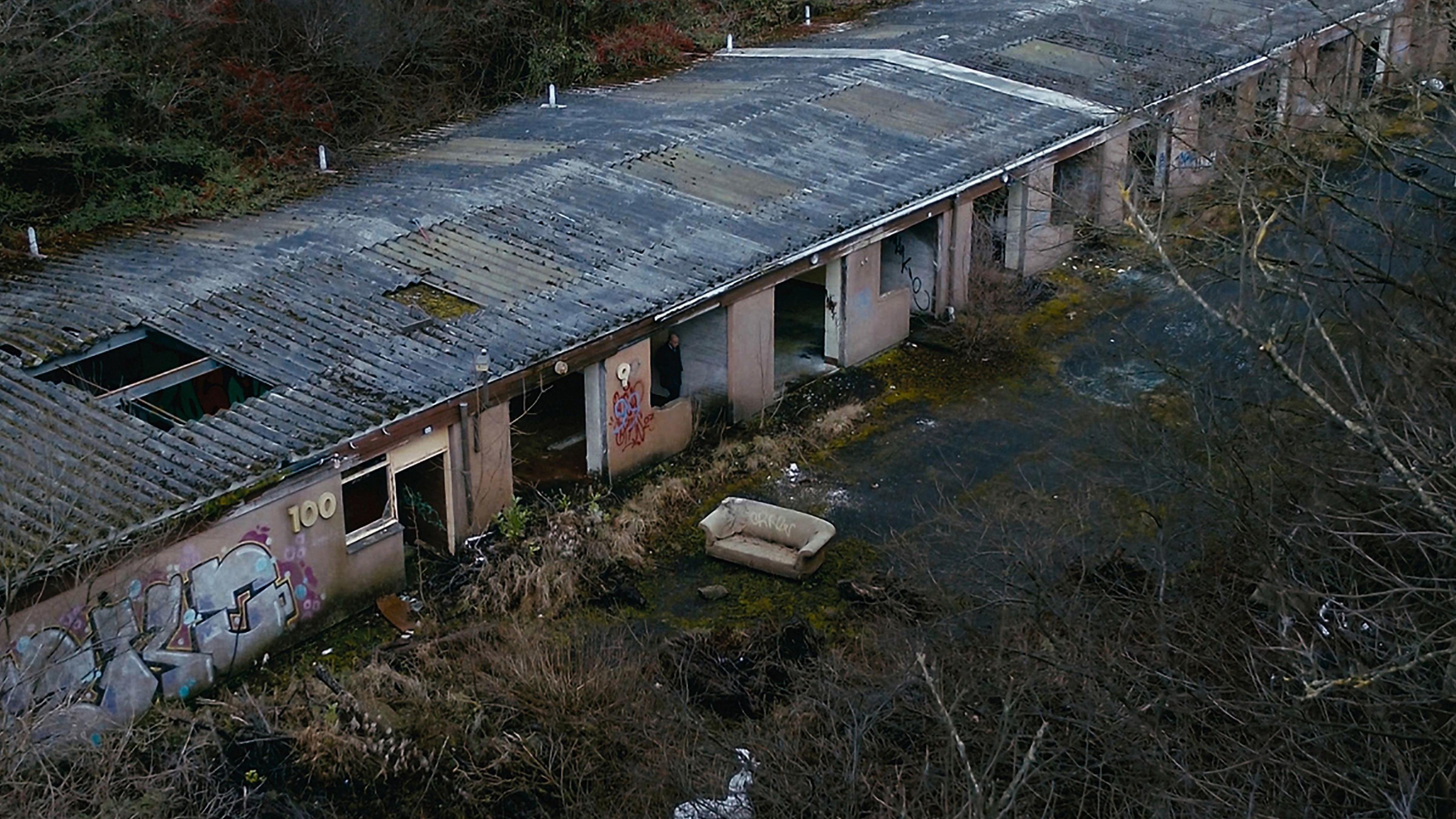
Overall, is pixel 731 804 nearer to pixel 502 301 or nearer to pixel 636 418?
pixel 636 418

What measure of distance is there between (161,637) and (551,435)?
688 cm

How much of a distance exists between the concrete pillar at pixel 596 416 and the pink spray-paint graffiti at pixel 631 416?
0.48 feet

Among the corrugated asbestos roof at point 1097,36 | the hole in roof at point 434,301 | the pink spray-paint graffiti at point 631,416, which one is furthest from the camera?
the corrugated asbestos roof at point 1097,36

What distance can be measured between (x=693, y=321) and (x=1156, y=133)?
407 inches

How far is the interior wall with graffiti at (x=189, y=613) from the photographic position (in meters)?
13.3

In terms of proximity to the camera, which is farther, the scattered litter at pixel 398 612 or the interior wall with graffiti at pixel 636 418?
the interior wall with graffiti at pixel 636 418

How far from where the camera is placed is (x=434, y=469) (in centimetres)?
1703

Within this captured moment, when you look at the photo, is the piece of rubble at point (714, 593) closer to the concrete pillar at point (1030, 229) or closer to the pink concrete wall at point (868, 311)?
the pink concrete wall at point (868, 311)

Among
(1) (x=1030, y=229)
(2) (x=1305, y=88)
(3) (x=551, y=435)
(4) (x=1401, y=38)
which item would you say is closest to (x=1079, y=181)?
(1) (x=1030, y=229)

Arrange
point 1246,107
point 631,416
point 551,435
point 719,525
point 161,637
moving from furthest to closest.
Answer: point 1246,107
point 551,435
point 631,416
point 719,525
point 161,637

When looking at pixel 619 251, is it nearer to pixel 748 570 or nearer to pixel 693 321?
pixel 693 321

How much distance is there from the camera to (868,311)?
74.8 feet

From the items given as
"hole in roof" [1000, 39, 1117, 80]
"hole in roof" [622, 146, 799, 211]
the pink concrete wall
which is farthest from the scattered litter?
"hole in roof" [1000, 39, 1117, 80]

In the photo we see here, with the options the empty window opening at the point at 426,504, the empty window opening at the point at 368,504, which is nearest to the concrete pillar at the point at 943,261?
the empty window opening at the point at 426,504
